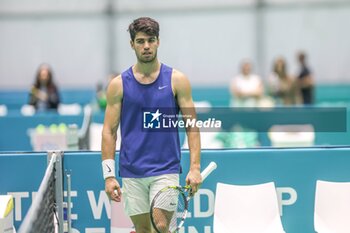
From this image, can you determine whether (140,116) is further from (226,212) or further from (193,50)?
(193,50)

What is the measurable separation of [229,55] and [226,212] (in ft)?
50.6

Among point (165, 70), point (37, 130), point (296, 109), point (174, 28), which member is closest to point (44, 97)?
point (37, 130)

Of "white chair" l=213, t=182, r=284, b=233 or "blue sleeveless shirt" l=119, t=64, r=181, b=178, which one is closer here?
"blue sleeveless shirt" l=119, t=64, r=181, b=178

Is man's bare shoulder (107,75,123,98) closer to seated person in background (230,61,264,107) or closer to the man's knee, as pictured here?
the man's knee

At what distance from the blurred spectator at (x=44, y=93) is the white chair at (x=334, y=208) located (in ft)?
28.2

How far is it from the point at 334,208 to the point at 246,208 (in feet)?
2.30

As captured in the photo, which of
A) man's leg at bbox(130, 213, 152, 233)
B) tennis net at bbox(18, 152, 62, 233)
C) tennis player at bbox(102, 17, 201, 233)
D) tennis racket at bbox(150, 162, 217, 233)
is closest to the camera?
tennis net at bbox(18, 152, 62, 233)

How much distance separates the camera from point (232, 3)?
22.9m

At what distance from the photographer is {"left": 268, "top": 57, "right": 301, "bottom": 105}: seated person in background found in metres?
17.7

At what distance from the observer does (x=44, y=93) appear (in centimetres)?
1630

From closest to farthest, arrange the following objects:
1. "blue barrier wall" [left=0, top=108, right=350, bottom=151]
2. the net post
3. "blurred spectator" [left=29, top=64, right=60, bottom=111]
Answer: the net post
"blue barrier wall" [left=0, top=108, right=350, bottom=151]
"blurred spectator" [left=29, top=64, right=60, bottom=111]

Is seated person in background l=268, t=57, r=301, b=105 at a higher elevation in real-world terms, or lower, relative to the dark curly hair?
lower

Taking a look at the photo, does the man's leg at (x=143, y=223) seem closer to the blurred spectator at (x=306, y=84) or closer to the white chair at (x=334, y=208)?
the white chair at (x=334, y=208)

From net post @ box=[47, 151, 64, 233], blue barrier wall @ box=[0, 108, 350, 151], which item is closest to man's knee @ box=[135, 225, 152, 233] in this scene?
net post @ box=[47, 151, 64, 233]
